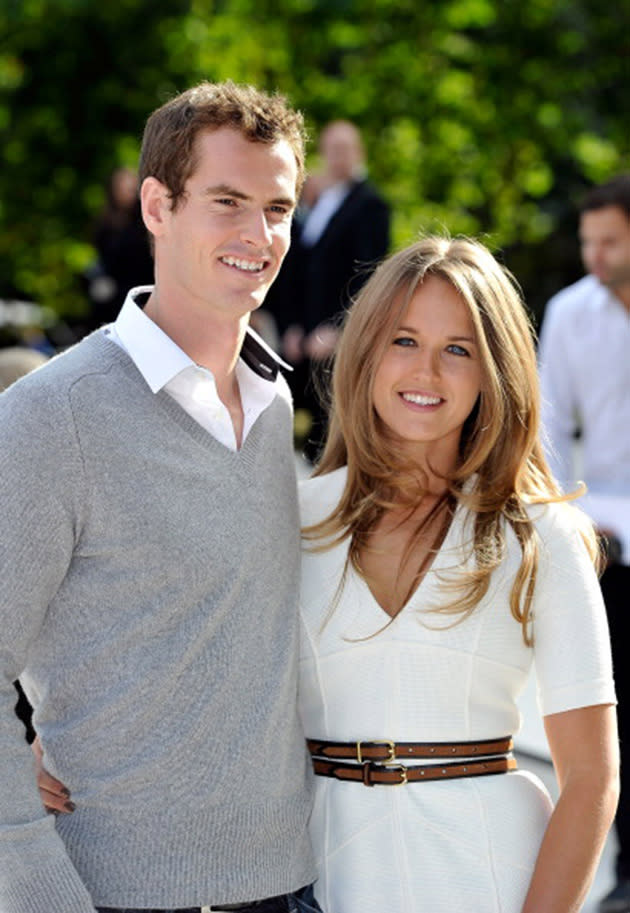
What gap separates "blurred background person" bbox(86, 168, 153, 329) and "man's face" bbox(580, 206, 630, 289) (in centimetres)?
433

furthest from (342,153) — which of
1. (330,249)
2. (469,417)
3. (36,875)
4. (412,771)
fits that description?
(36,875)

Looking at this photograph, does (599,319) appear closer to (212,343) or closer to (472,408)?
(472,408)

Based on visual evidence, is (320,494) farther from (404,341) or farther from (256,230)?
(256,230)

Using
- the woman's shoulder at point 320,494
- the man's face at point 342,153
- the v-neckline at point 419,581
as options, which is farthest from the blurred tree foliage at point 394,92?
the v-neckline at point 419,581

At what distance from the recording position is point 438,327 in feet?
7.99

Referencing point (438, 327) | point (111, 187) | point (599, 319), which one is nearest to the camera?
point (438, 327)

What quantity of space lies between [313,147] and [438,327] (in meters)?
11.7

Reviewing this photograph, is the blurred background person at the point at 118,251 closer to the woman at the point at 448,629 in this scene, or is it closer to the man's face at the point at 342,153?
the man's face at the point at 342,153

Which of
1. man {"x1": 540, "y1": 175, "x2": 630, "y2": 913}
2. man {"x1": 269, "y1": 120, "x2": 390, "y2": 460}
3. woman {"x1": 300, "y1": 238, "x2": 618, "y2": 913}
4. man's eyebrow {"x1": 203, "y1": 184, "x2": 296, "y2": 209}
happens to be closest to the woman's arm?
woman {"x1": 300, "y1": 238, "x2": 618, "y2": 913}

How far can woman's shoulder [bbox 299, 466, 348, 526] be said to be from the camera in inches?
99.7

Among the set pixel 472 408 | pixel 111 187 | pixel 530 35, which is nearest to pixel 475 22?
pixel 530 35

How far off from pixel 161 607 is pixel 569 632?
25.3 inches

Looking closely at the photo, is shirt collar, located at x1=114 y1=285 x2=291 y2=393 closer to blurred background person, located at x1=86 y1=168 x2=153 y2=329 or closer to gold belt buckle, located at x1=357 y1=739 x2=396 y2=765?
gold belt buckle, located at x1=357 y1=739 x2=396 y2=765

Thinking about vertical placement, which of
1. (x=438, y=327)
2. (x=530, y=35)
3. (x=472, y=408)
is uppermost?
(x=530, y=35)
